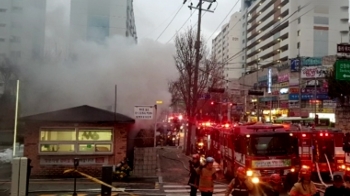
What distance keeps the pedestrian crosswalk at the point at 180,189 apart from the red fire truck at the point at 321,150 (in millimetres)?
4084

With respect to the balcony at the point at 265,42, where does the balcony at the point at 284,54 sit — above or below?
below

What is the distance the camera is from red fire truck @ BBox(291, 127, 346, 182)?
54.2ft

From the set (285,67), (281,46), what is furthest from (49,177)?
(281,46)

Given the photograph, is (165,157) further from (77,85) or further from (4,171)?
Answer: (4,171)

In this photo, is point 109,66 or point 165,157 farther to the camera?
point 165,157

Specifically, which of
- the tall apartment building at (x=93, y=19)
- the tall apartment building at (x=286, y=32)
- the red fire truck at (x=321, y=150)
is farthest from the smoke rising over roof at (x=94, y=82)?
the tall apartment building at (x=286, y=32)

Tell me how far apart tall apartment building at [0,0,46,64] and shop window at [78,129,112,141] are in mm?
3660

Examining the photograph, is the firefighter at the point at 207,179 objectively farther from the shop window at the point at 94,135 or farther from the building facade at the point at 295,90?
the building facade at the point at 295,90

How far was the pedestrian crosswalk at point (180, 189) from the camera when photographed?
12673mm

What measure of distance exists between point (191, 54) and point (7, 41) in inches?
600

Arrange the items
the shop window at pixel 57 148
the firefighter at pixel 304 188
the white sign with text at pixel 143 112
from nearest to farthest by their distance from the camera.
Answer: the firefighter at pixel 304 188 → the white sign with text at pixel 143 112 → the shop window at pixel 57 148

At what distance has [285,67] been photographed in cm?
5503

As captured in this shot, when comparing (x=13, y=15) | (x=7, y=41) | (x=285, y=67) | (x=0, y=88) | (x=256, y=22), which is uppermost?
(x=256, y=22)

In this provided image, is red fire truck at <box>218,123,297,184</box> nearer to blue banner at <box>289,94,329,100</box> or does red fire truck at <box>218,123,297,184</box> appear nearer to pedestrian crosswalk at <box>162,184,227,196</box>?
pedestrian crosswalk at <box>162,184,227,196</box>
